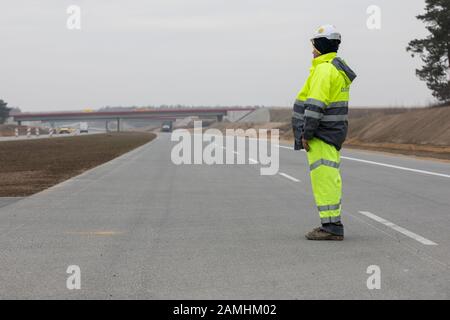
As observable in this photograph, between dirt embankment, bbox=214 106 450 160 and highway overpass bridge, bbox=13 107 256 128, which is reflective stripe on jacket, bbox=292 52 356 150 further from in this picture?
highway overpass bridge, bbox=13 107 256 128

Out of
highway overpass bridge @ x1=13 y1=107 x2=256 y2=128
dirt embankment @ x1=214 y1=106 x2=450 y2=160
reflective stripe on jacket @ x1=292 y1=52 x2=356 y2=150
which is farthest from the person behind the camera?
highway overpass bridge @ x1=13 y1=107 x2=256 y2=128

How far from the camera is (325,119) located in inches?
260

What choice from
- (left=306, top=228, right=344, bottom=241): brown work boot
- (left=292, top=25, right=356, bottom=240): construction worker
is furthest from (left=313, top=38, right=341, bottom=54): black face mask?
(left=306, top=228, right=344, bottom=241): brown work boot

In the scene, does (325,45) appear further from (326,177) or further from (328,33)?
(326,177)

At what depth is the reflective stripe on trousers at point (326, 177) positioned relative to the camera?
6590mm

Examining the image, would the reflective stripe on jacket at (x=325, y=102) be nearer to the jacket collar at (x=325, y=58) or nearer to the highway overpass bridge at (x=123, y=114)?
the jacket collar at (x=325, y=58)

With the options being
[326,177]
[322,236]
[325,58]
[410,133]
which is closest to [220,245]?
[322,236]

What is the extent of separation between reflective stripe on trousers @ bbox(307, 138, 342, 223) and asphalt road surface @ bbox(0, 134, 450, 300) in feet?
1.19

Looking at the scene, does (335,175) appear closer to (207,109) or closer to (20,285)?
(20,285)

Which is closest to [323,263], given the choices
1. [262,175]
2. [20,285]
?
[20,285]

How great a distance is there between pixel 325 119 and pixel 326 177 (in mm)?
595

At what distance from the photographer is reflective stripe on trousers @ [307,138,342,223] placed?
259 inches

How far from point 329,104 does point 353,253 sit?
1559 mm
